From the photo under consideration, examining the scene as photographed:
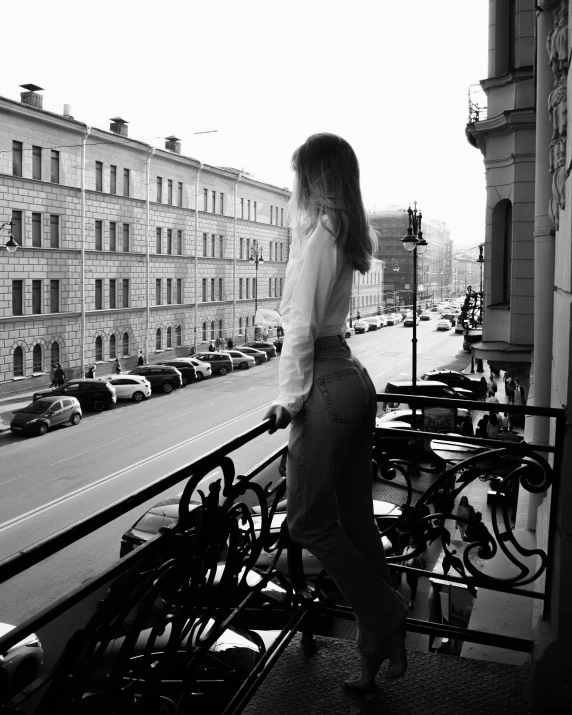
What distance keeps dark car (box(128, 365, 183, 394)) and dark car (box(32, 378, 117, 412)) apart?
4.80 metres

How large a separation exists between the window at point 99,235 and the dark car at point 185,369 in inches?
269

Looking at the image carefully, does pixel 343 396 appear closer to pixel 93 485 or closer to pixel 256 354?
pixel 93 485

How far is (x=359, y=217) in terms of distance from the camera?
107 inches


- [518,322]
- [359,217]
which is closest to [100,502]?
[518,322]

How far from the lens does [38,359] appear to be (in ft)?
114

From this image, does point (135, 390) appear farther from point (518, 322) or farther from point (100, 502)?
point (518, 322)

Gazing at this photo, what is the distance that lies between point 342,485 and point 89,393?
29.0 metres

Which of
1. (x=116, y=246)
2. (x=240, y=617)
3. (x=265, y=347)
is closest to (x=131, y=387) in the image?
(x=116, y=246)

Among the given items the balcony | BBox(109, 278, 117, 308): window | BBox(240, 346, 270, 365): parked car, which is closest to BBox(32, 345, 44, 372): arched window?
BBox(109, 278, 117, 308): window

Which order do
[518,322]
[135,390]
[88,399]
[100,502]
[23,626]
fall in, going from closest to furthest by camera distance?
[23,626] → [518,322] → [100,502] → [88,399] → [135,390]

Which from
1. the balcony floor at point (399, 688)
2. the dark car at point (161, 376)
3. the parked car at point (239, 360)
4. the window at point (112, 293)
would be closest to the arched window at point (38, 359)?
the dark car at point (161, 376)

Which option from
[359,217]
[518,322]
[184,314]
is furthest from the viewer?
[184,314]

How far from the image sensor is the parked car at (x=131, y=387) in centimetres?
3294

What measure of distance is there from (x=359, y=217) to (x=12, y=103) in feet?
108
